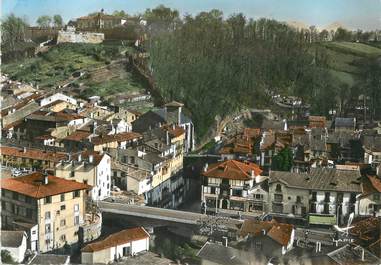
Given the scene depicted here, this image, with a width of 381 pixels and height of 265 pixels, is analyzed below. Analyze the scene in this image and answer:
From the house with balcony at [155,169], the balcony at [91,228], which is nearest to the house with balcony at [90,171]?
the house with balcony at [155,169]

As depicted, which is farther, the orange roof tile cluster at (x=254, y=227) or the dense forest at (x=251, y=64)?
the dense forest at (x=251, y=64)

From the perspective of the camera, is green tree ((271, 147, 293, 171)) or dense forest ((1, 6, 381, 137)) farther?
dense forest ((1, 6, 381, 137))

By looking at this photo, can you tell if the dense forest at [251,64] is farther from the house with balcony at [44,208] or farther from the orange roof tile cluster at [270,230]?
the orange roof tile cluster at [270,230]

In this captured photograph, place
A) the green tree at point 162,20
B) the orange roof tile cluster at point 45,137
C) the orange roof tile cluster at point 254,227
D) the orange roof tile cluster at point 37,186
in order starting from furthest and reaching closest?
the green tree at point 162,20, the orange roof tile cluster at point 45,137, the orange roof tile cluster at point 37,186, the orange roof tile cluster at point 254,227

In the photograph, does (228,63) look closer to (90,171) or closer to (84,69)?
(84,69)

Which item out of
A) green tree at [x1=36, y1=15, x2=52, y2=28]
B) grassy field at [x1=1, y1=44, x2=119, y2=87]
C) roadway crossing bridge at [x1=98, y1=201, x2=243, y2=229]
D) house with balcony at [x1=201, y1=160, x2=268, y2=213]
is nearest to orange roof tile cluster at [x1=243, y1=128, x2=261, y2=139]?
house with balcony at [x1=201, y1=160, x2=268, y2=213]

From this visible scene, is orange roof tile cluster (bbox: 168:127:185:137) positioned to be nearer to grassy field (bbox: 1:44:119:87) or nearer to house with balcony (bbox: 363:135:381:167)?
house with balcony (bbox: 363:135:381:167)

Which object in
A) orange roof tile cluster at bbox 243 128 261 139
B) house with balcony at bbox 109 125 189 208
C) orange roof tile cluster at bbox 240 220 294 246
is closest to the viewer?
orange roof tile cluster at bbox 240 220 294 246
